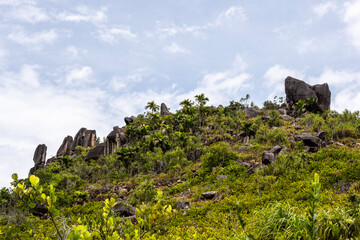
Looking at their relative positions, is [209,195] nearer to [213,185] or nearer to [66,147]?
[213,185]

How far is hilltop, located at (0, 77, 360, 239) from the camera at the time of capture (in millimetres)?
3336

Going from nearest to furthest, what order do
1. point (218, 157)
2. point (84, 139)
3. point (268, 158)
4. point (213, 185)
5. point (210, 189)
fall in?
point (210, 189) < point (213, 185) < point (268, 158) < point (218, 157) < point (84, 139)

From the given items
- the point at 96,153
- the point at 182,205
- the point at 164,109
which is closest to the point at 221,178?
the point at 182,205

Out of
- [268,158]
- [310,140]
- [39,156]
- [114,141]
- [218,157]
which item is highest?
[39,156]

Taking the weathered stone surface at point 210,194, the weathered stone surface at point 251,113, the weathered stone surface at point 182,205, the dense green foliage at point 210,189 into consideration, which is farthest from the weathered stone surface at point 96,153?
the weathered stone surface at point 182,205

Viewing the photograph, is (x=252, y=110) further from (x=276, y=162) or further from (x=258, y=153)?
(x=276, y=162)

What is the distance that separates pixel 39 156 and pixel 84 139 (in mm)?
13789

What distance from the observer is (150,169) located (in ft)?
110

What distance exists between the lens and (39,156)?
65000 millimetres

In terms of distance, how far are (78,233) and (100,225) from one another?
931 millimetres

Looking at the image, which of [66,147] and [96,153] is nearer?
[96,153]

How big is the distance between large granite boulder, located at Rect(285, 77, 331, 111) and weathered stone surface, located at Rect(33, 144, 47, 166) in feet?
203

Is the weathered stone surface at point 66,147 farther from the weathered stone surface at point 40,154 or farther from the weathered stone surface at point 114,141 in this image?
the weathered stone surface at point 114,141

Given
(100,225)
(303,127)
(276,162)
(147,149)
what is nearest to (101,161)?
(147,149)
